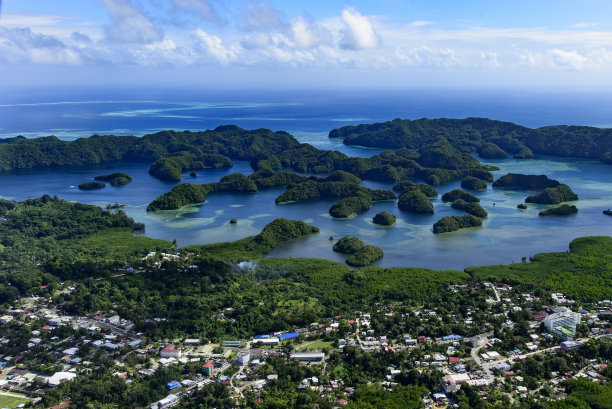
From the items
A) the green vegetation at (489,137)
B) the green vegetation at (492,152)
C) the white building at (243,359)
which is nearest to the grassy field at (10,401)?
the white building at (243,359)

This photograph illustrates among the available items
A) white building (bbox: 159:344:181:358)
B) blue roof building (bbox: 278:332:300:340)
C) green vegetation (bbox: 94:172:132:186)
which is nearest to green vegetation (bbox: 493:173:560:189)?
blue roof building (bbox: 278:332:300:340)

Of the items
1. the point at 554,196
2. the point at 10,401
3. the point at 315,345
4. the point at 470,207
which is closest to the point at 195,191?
the point at 470,207

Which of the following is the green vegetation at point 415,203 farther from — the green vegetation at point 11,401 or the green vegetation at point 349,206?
the green vegetation at point 11,401

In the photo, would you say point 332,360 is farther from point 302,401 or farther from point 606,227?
point 606,227

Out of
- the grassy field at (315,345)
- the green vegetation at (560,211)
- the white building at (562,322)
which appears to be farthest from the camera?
the green vegetation at (560,211)

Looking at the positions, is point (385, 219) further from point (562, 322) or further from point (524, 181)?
point (524, 181)
